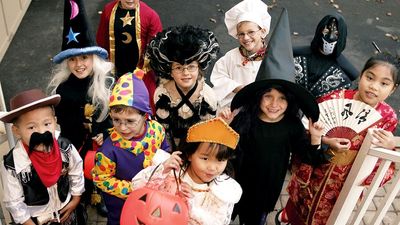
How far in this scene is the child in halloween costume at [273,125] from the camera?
3295 millimetres

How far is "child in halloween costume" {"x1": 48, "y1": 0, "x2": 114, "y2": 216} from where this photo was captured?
380 centimetres

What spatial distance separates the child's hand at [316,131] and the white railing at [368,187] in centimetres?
32

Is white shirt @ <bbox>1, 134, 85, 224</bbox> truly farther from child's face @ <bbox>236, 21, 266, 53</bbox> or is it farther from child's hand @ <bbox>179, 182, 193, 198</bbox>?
child's face @ <bbox>236, 21, 266, 53</bbox>

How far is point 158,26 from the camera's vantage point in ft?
16.1

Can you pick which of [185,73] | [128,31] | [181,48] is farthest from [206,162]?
[128,31]

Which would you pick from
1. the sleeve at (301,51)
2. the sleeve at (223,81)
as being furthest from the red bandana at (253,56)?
the sleeve at (301,51)

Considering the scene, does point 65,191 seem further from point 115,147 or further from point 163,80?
point 163,80

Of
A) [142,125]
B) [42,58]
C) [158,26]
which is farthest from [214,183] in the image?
[42,58]

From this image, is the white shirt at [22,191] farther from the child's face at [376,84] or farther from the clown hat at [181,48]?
the child's face at [376,84]

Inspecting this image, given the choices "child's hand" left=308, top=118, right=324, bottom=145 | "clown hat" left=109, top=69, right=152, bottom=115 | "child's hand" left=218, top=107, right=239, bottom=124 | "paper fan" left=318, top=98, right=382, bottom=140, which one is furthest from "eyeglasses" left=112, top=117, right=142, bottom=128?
"paper fan" left=318, top=98, right=382, bottom=140

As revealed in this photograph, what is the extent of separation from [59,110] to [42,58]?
11.8 feet

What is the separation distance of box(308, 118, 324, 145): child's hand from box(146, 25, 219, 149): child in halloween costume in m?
0.99

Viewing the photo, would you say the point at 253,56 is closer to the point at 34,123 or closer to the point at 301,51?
the point at 301,51

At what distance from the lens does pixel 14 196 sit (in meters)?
3.13
